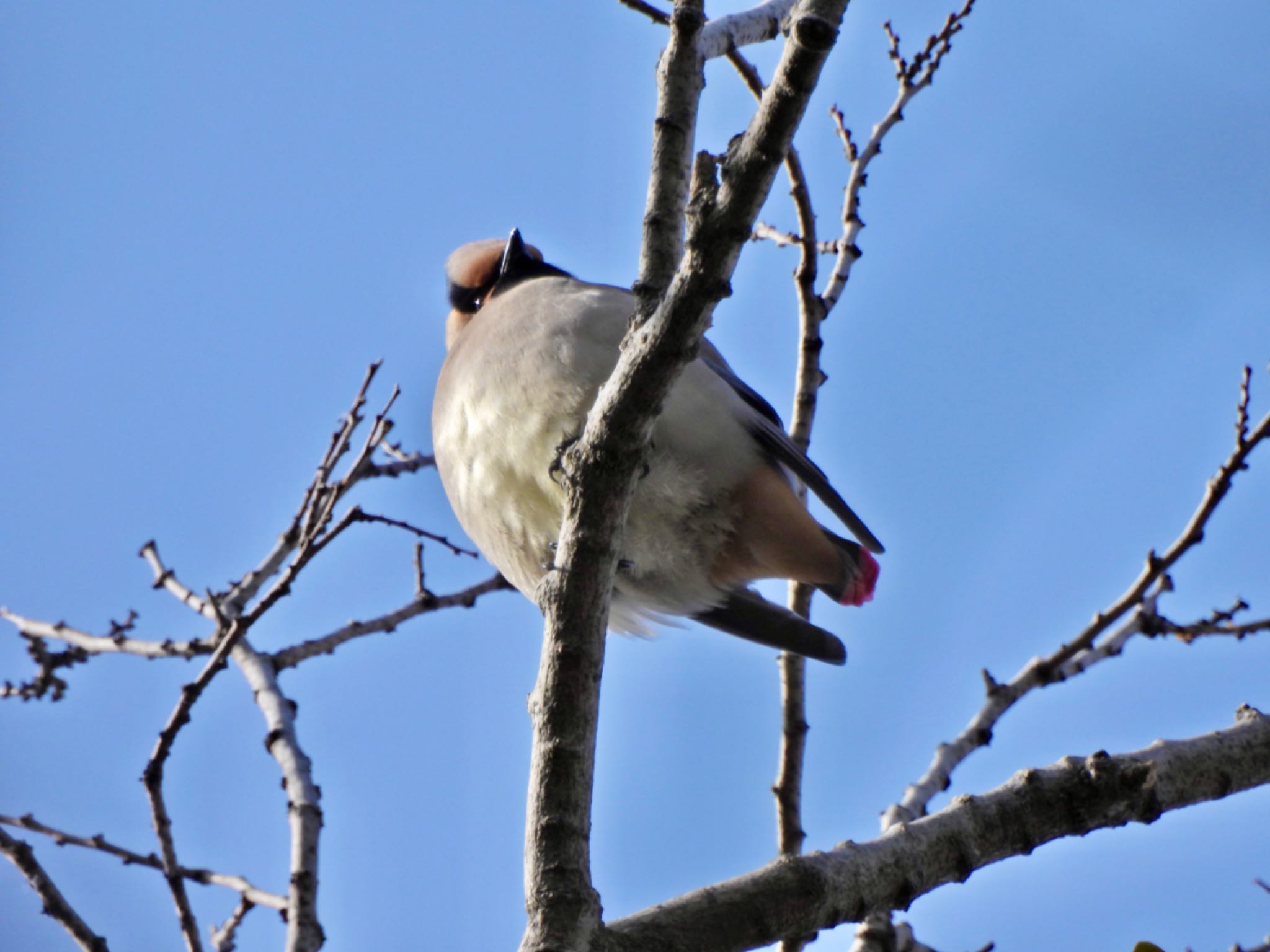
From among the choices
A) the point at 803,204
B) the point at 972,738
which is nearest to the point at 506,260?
the point at 803,204

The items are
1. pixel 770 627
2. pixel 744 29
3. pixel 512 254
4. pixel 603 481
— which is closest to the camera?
pixel 603 481

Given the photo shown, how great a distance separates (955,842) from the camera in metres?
2.09

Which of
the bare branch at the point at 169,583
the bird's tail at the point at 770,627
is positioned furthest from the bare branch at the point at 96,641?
the bird's tail at the point at 770,627

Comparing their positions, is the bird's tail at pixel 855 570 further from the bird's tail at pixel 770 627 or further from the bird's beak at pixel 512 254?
the bird's beak at pixel 512 254

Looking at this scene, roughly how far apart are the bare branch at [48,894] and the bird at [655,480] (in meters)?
1.24

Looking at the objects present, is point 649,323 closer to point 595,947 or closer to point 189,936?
point 595,947

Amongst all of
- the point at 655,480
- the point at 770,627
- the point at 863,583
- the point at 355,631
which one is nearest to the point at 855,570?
the point at 863,583

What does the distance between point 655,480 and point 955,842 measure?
1.30m

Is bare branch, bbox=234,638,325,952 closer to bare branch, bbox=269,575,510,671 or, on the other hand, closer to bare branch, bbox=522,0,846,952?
bare branch, bbox=269,575,510,671

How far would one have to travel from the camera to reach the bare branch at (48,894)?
263 cm

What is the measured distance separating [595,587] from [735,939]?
0.56 m

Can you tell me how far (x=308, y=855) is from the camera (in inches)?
121

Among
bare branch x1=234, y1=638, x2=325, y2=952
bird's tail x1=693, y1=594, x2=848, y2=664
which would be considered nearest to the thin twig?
bird's tail x1=693, y1=594, x2=848, y2=664

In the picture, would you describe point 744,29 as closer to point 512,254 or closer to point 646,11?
point 646,11
